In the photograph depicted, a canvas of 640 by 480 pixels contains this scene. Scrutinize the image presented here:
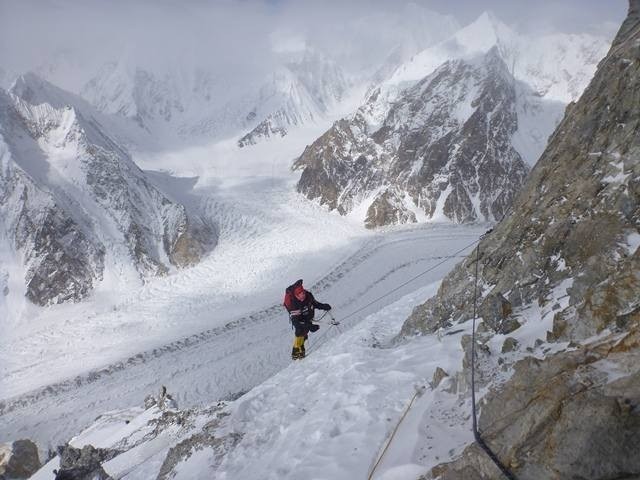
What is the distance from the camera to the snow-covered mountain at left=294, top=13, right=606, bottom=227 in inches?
2078

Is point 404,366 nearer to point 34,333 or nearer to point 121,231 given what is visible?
point 34,333

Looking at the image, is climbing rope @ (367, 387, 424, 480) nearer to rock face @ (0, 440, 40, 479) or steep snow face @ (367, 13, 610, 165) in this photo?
rock face @ (0, 440, 40, 479)

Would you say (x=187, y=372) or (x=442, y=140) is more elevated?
(x=442, y=140)

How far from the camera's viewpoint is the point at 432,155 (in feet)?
184

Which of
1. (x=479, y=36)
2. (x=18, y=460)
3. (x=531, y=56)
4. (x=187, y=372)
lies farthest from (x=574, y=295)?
(x=531, y=56)

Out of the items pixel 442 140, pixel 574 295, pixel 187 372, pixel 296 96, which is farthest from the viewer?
pixel 296 96

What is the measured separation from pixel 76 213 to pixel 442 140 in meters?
42.7

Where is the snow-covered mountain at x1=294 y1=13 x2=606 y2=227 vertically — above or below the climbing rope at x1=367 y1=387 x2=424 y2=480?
above

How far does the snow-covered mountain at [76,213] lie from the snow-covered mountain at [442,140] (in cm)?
1987

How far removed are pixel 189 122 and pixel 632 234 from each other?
425ft

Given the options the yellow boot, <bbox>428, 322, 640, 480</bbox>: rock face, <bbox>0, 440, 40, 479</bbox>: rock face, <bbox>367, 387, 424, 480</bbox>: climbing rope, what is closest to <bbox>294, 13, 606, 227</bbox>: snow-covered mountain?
<bbox>0, 440, 40, 479</bbox>: rock face

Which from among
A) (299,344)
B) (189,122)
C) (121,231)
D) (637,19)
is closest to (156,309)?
(121,231)

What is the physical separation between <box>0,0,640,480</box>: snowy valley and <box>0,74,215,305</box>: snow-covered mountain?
7.7 inches

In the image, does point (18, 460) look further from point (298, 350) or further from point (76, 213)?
point (76, 213)
